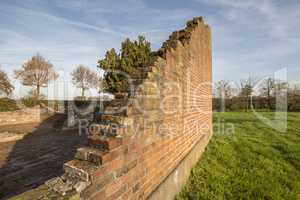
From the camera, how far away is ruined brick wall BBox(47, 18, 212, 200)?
1.56m

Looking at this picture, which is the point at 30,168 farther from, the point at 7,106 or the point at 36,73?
the point at 36,73

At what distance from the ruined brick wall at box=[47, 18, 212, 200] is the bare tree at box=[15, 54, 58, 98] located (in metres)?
22.4

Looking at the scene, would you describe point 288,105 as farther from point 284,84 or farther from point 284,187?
point 284,187

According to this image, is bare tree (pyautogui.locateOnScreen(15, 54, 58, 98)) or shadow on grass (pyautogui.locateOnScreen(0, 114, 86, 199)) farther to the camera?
bare tree (pyautogui.locateOnScreen(15, 54, 58, 98))

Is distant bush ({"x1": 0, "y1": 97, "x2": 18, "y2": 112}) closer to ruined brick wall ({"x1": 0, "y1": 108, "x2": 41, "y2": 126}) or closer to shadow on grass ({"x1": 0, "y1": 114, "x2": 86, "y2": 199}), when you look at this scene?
ruined brick wall ({"x1": 0, "y1": 108, "x2": 41, "y2": 126})

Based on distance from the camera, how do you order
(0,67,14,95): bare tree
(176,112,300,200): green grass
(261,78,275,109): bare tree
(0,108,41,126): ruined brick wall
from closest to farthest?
1. (176,112,300,200): green grass
2. (0,108,41,126): ruined brick wall
3. (0,67,14,95): bare tree
4. (261,78,275,109): bare tree

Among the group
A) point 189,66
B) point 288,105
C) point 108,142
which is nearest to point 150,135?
point 108,142

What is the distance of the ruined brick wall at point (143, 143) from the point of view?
61.2 inches

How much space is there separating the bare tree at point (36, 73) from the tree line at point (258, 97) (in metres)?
25.7

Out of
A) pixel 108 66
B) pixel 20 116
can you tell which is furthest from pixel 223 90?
pixel 20 116

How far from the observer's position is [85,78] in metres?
32.3

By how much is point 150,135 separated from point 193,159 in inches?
102

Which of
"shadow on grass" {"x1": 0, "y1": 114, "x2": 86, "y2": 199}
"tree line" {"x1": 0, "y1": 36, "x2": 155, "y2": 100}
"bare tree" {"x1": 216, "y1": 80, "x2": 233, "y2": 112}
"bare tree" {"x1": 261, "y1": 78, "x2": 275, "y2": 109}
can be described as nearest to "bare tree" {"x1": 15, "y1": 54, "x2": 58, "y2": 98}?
"tree line" {"x1": 0, "y1": 36, "x2": 155, "y2": 100}

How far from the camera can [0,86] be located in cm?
1855
